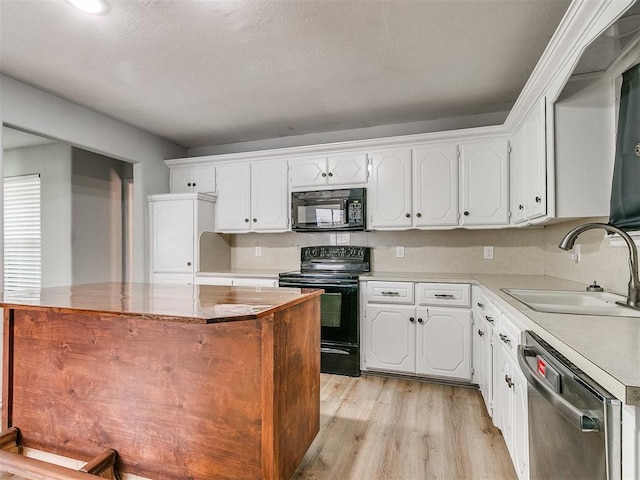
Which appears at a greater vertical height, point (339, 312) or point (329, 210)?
point (329, 210)

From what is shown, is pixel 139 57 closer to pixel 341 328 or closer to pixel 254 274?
pixel 254 274

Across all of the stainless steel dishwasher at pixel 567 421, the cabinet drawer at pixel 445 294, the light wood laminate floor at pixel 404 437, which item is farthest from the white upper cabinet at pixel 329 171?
the stainless steel dishwasher at pixel 567 421

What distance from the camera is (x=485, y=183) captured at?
3104 millimetres

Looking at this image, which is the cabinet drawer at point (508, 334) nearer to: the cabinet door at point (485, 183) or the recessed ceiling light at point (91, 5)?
the cabinet door at point (485, 183)

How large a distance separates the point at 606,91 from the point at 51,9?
3102 mm

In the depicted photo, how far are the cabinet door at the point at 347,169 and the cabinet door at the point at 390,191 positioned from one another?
10 cm

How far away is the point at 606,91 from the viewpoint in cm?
193

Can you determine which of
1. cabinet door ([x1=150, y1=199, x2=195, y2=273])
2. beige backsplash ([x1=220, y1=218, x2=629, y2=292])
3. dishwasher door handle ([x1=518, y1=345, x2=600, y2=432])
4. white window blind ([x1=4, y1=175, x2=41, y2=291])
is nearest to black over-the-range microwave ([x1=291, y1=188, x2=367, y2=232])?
beige backsplash ([x1=220, y1=218, x2=629, y2=292])

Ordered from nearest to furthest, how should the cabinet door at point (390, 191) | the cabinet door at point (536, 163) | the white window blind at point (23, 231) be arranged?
1. the cabinet door at point (536, 163)
2. the cabinet door at point (390, 191)
3. the white window blind at point (23, 231)

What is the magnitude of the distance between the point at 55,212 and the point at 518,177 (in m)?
5.02

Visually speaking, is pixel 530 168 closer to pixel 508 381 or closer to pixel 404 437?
pixel 508 381

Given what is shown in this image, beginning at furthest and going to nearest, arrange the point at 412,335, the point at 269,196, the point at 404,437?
1. the point at 269,196
2. the point at 412,335
3. the point at 404,437

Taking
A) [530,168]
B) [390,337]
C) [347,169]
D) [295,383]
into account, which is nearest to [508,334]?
[295,383]

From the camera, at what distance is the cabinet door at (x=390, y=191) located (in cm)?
331
